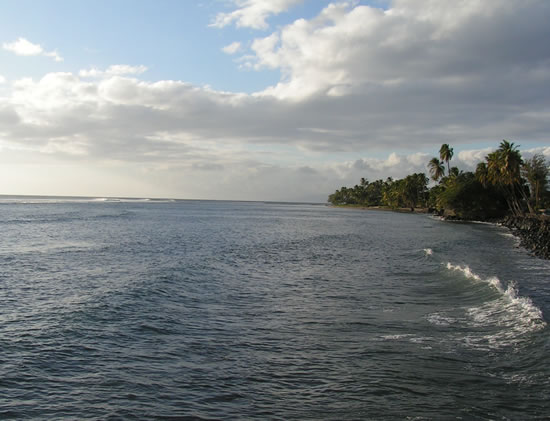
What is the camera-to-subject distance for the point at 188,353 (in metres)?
13.0

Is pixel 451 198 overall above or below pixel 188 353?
above

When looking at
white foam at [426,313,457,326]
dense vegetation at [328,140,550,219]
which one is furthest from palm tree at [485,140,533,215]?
white foam at [426,313,457,326]

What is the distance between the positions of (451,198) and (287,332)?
94454 mm

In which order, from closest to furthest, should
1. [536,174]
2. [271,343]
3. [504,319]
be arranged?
[271,343], [504,319], [536,174]

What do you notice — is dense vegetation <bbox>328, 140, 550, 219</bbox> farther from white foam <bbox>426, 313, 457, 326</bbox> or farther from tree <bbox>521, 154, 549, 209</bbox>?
white foam <bbox>426, 313, 457, 326</bbox>

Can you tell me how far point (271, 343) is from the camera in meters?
14.1

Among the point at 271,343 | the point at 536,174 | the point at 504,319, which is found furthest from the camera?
the point at 536,174

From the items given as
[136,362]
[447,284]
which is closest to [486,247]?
[447,284]

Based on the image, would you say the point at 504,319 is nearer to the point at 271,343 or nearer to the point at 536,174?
the point at 271,343

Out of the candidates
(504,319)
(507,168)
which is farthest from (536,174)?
(504,319)

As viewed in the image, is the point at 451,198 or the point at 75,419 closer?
the point at 75,419

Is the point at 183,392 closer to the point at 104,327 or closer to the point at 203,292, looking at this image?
the point at 104,327

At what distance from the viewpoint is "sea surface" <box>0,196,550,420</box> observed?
9828mm

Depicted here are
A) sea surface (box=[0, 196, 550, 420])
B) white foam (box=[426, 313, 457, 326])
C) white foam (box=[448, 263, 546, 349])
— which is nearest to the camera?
sea surface (box=[0, 196, 550, 420])
